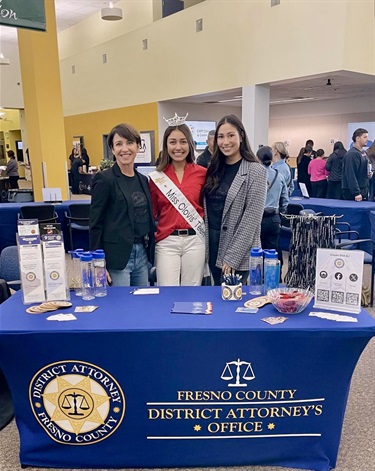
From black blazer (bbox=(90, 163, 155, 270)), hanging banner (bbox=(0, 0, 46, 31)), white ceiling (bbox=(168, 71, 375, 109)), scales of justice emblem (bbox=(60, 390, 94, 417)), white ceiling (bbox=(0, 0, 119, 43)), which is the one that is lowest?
scales of justice emblem (bbox=(60, 390, 94, 417))

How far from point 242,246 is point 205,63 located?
23.4 feet

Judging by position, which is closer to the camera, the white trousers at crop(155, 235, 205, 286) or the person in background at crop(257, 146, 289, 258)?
the white trousers at crop(155, 235, 205, 286)

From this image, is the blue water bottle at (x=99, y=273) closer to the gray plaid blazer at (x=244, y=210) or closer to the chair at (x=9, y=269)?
the gray plaid blazer at (x=244, y=210)

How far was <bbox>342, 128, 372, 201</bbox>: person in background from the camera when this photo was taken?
4934 millimetres

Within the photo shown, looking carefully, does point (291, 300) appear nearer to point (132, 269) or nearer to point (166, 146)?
point (132, 269)

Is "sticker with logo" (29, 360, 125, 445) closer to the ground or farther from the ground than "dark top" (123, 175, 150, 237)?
closer to the ground

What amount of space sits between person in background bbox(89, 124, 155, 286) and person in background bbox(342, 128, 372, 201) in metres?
3.56

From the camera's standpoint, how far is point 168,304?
1.72 meters

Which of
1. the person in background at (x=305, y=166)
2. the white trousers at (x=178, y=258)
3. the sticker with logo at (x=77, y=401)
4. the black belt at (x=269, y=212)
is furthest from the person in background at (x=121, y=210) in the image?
the person in background at (x=305, y=166)

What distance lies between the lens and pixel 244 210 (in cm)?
215

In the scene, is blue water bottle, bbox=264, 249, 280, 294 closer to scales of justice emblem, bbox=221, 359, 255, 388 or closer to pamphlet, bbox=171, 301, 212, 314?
pamphlet, bbox=171, 301, 212, 314

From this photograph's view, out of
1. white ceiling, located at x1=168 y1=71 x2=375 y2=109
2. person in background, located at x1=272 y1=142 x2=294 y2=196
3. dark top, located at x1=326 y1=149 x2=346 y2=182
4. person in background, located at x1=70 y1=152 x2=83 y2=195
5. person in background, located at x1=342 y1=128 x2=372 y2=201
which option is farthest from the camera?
person in background, located at x1=70 y1=152 x2=83 y2=195

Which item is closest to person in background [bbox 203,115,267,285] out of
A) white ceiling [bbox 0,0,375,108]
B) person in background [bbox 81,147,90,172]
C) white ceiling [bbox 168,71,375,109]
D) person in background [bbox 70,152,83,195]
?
white ceiling [bbox 168,71,375,109]

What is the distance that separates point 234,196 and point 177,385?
3.28 ft
